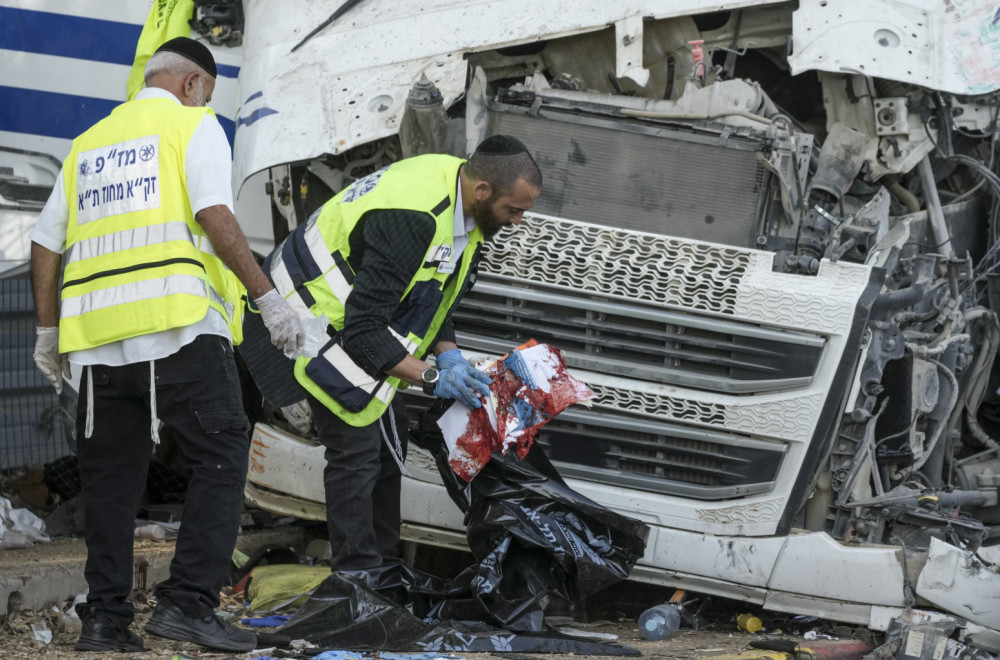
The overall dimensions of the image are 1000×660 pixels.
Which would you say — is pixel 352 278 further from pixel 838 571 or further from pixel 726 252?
pixel 838 571

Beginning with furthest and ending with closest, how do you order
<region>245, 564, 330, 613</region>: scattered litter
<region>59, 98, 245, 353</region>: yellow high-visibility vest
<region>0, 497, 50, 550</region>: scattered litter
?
<region>0, 497, 50, 550</region>: scattered litter < <region>245, 564, 330, 613</region>: scattered litter < <region>59, 98, 245, 353</region>: yellow high-visibility vest

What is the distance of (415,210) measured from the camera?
3508 mm

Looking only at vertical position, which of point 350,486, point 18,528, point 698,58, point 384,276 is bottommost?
point 18,528

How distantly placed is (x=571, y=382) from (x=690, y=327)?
1.59 ft

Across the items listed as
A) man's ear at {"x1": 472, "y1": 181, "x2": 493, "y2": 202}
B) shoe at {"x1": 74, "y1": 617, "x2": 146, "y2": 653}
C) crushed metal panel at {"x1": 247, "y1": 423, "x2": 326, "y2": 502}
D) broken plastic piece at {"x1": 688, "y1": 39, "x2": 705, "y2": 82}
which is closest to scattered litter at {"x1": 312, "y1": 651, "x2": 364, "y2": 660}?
shoe at {"x1": 74, "y1": 617, "x2": 146, "y2": 653}

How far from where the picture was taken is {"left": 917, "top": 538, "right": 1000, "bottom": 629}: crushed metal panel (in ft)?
12.6

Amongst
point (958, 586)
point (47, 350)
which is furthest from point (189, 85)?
point (958, 586)

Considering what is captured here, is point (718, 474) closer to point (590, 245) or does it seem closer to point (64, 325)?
point (590, 245)

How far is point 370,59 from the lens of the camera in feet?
14.9

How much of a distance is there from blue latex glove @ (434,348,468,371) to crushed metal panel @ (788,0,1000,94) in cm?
163

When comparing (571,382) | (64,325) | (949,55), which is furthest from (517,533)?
(949,55)

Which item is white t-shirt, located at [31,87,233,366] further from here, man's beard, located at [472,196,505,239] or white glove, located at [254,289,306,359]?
man's beard, located at [472,196,505,239]

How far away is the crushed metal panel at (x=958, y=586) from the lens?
3834 mm

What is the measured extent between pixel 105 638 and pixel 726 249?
2.19 meters
